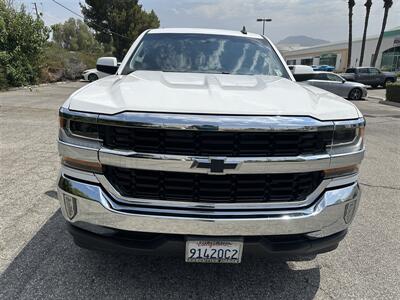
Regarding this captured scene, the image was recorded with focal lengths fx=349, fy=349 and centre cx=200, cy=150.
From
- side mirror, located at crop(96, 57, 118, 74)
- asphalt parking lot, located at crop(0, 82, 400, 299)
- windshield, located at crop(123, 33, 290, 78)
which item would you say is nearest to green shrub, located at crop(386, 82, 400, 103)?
asphalt parking lot, located at crop(0, 82, 400, 299)

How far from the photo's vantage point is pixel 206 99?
216cm

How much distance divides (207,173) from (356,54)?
69461mm

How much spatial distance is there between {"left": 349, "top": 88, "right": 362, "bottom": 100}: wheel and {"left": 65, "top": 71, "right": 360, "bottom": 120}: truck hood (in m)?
17.0

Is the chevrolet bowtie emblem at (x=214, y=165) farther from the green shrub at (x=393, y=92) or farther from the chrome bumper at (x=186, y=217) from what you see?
the green shrub at (x=393, y=92)

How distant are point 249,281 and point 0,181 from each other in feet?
11.4

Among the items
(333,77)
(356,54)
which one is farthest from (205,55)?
(356,54)

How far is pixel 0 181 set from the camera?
174 inches

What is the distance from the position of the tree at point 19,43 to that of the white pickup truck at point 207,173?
16.0 meters

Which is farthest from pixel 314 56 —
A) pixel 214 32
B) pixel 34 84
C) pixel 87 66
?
pixel 214 32

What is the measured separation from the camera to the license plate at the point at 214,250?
2.08 meters

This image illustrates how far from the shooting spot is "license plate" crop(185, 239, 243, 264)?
208 cm

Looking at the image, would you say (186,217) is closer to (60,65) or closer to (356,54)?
(60,65)

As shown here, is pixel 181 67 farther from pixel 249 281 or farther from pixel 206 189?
pixel 249 281

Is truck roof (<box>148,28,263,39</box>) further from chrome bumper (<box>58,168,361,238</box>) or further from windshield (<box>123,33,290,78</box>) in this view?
chrome bumper (<box>58,168,361,238</box>)
